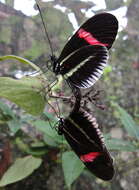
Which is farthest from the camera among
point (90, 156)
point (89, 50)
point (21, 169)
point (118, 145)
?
point (21, 169)

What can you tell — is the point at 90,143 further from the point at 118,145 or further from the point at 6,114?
the point at 6,114

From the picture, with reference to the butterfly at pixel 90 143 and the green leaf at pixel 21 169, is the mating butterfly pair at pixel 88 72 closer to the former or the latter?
the butterfly at pixel 90 143

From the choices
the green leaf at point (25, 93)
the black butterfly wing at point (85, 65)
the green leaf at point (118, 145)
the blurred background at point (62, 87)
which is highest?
the black butterfly wing at point (85, 65)

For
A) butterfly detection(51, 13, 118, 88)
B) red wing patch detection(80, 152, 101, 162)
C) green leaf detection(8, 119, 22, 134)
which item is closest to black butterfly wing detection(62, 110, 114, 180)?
red wing patch detection(80, 152, 101, 162)

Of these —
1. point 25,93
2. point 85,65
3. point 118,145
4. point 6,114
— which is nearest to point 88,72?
point 85,65

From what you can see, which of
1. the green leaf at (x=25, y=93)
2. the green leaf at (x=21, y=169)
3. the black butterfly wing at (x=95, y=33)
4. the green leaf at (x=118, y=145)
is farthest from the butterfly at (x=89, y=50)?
the green leaf at (x=21, y=169)

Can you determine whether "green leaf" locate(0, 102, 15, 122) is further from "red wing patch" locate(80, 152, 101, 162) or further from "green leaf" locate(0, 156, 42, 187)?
"red wing patch" locate(80, 152, 101, 162)

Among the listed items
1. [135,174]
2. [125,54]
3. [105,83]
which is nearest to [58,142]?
[135,174]
